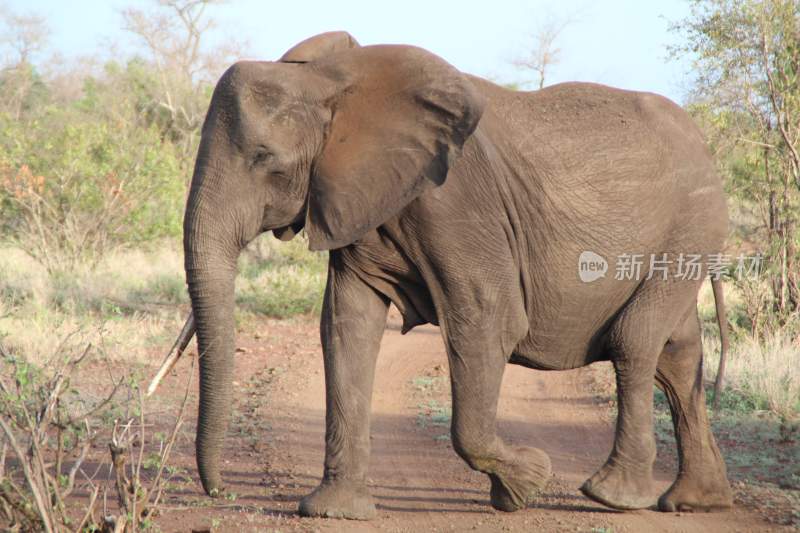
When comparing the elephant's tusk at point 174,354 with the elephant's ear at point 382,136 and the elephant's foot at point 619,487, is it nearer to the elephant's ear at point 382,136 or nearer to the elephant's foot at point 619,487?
the elephant's ear at point 382,136

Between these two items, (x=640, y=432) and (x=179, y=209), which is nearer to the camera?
(x=640, y=432)

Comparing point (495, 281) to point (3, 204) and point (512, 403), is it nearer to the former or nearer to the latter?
point (512, 403)

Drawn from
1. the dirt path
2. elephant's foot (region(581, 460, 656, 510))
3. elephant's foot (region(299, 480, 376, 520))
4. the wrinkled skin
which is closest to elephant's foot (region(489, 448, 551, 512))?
the wrinkled skin

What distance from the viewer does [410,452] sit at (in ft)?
24.8

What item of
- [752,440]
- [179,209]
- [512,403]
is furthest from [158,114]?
[752,440]

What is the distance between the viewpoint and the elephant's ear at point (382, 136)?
5.25m

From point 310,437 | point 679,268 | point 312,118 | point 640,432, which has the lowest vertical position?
point 310,437

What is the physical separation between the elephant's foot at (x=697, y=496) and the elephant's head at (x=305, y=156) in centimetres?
256

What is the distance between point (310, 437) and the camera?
802 cm

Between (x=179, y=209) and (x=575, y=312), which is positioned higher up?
(x=179, y=209)

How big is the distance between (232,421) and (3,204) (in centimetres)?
890

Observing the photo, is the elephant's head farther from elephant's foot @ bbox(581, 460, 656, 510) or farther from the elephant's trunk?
elephant's foot @ bbox(581, 460, 656, 510)

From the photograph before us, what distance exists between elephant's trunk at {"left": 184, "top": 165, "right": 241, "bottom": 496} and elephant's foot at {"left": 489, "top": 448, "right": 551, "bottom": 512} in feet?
5.22
